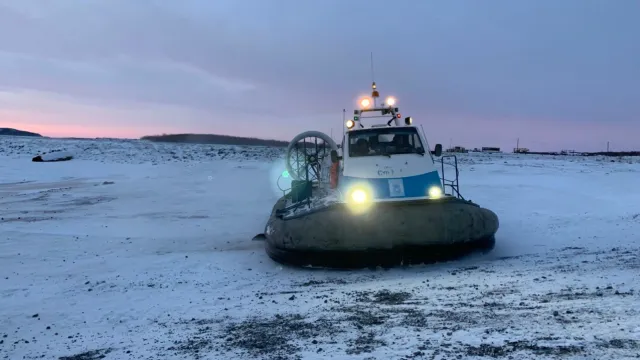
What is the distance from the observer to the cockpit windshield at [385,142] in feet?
26.1

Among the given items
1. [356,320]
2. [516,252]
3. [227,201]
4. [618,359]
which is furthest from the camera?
[227,201]

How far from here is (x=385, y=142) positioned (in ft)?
26.7

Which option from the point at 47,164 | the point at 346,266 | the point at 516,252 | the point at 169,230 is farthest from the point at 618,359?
the point at 47,164

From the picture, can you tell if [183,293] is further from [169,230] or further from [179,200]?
[179,200]

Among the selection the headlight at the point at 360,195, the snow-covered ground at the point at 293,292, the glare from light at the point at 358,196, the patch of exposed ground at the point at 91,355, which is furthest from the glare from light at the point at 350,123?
the patch of exposed ground at the point at 91,355

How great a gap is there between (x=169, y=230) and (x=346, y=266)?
14.5ft

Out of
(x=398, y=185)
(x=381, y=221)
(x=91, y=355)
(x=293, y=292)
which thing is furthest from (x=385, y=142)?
(x=91, y=355)

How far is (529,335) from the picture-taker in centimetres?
315

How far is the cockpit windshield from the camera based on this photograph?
794 cm

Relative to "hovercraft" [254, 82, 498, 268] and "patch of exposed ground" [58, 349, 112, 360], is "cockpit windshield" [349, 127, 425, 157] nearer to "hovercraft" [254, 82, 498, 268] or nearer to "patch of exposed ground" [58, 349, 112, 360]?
"hovercraft" [254, 82, 498, 268]

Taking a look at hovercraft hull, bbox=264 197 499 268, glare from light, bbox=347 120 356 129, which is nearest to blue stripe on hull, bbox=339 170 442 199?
hovercraft hull, bbox=264 197 499 268

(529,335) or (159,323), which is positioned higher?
(529,335)

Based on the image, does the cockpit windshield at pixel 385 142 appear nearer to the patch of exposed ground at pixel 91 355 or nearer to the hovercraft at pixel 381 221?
the hovercraft at pixel 381 221

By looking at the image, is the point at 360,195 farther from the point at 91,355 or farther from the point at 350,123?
the point at 91,355
